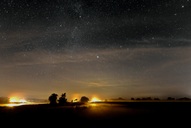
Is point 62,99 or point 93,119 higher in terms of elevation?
point 62,99

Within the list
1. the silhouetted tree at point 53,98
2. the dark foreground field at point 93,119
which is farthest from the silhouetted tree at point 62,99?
the dark foreground field at point 93,119

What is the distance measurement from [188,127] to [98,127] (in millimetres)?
5623

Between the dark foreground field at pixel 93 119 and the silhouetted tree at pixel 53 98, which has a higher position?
the silhouetted tree at pixel 53 98

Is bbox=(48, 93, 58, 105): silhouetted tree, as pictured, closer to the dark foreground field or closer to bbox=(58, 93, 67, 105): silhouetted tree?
bbox=(58, 93, 67, 105): silhouetted tree

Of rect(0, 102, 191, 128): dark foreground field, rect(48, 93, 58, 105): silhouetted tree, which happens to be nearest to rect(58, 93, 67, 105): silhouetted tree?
rect(48, 93, 58, 105): silhouetted tree

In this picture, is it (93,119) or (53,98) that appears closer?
(93,119)

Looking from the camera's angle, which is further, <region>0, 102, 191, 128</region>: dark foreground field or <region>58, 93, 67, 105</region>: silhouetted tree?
<region>58, 93, 67, 105</region>: silhouetted tree

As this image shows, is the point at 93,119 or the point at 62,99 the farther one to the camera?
the point at 62,99

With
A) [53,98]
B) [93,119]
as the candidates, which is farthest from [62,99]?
[93,119]

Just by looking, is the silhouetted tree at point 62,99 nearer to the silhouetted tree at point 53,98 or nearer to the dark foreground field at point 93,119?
the silhouetted tree at point 53,98

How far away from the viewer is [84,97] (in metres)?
99.7

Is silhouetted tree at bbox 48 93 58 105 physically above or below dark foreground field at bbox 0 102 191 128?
above

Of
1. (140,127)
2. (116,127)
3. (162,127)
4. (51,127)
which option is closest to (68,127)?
(51,127)

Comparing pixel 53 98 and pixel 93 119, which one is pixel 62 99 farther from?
pixel 93 119
